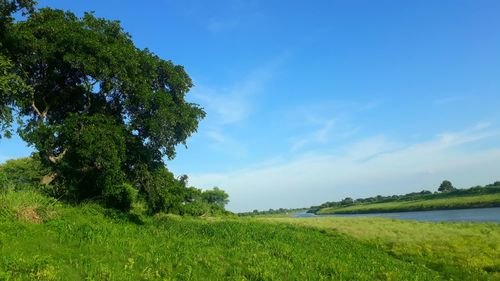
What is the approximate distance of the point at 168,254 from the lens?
16.7 m

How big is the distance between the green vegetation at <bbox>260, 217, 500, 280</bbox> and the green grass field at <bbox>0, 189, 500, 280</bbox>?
90mm

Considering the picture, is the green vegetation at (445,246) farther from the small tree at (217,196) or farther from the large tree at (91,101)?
the small tree at (217,196)

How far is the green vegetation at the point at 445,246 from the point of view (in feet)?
69.4

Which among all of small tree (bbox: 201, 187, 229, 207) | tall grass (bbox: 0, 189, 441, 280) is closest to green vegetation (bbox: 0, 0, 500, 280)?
tall grass (bbox: 0, 189, 441, 280)

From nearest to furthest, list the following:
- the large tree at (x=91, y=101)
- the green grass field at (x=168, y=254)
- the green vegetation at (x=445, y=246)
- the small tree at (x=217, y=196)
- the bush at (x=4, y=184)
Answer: the green grass field at (x=168, y=254)
the bush at (x=4, y=184)
the green vegetation at (x=445, y=246)
the large tree at (x=91, y=101)
the small tree at (x=217, y=196)

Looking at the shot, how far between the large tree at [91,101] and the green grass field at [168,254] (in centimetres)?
358

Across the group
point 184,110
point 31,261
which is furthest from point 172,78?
point 31,261

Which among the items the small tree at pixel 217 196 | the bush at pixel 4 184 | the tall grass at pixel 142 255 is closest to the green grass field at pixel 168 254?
the tall grass at pixel 142 255

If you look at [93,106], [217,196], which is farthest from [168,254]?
→ [217,196]

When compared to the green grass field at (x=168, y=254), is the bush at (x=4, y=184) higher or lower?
higher

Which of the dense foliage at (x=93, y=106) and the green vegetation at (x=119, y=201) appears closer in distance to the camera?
the green vegetation at (x=119, y=201)

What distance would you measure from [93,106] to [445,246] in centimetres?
2534

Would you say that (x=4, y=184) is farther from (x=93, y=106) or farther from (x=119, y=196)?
(x=93, y=106)

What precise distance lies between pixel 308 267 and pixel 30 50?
67.1 ft
